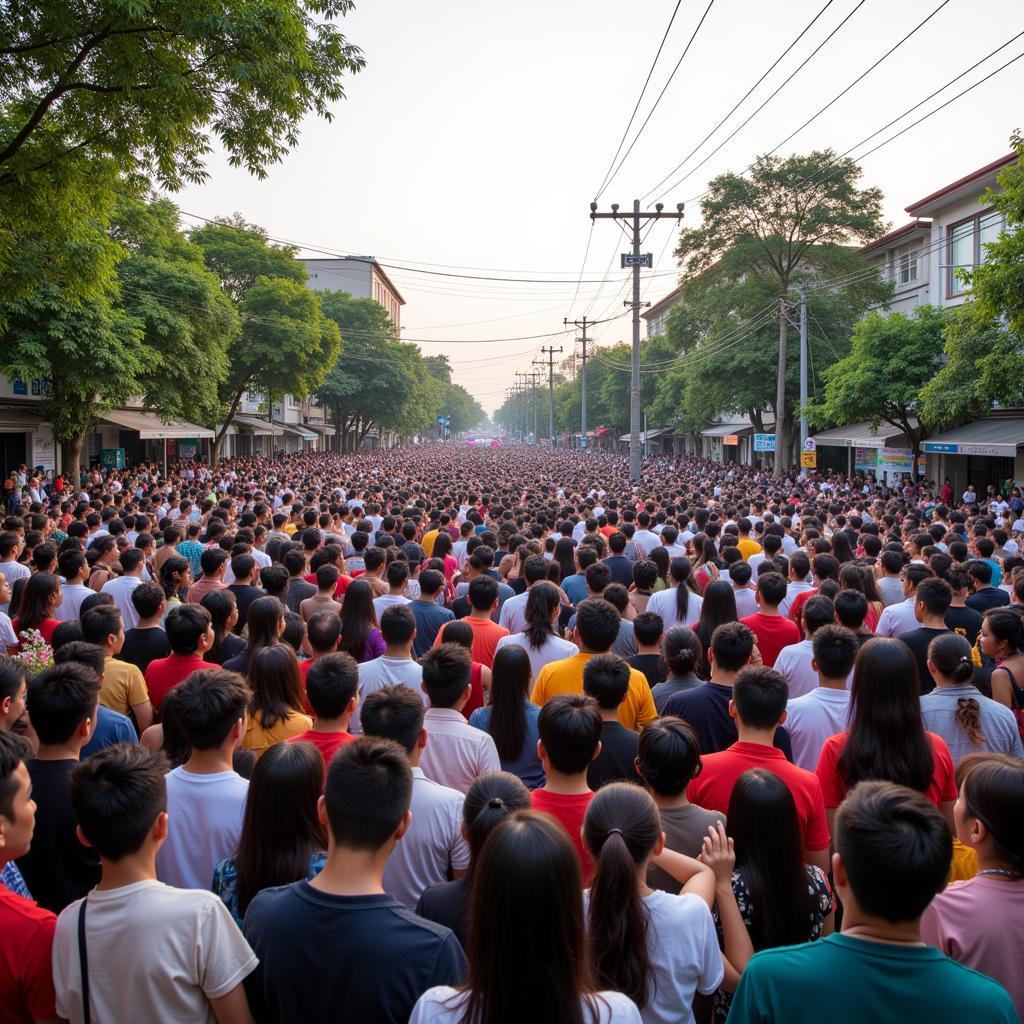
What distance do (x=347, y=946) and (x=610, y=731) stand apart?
2070 millimetres

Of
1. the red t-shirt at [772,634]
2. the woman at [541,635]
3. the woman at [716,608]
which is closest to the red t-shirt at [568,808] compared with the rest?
the woman at [541,635]

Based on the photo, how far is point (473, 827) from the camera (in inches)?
106

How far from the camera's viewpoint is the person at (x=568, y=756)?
3217 mm

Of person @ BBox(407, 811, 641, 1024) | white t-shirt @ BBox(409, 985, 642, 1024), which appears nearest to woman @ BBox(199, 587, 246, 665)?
white t-shirt @ BBox(409, 985, 642, 1024)

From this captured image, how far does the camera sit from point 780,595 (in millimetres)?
6469

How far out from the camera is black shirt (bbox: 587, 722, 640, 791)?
404cm

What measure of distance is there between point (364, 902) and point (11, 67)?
32.9 ft

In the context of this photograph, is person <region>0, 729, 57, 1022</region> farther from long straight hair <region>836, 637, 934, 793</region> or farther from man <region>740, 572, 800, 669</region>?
man <region>740, 572, 800, 669</region>

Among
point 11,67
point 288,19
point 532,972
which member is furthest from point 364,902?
point 11,67

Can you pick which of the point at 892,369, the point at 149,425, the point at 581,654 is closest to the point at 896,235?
the point at 892,369

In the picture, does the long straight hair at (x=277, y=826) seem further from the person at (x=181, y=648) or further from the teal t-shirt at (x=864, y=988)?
the person at (x=181, y=648)

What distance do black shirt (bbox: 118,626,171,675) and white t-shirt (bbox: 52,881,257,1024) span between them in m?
3.81

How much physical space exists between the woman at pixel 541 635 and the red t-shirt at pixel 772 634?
1.45m

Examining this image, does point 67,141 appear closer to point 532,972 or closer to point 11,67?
point 11,67
